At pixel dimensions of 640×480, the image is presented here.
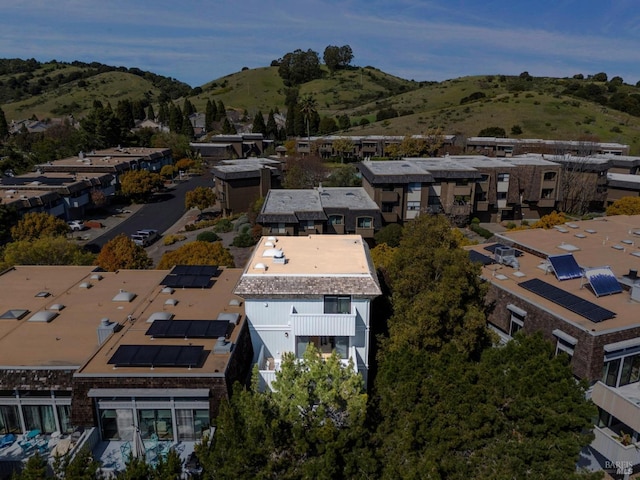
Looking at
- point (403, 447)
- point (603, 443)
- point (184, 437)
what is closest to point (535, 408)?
point (403, 447)

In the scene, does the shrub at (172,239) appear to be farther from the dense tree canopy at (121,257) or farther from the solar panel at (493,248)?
the solar panel at (493,248)

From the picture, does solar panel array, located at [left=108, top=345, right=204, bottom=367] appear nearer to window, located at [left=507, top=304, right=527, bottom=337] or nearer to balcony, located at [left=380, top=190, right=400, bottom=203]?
window, located at [left=507, top=304, right=527, bottom=337]

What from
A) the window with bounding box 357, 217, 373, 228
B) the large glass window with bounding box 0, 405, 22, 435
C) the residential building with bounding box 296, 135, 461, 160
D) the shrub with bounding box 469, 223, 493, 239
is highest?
the residential building with bounding box 296, 135, 461, 160

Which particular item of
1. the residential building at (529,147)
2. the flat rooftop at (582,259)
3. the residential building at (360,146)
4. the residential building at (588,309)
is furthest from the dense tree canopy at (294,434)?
the residential building at (360,146)

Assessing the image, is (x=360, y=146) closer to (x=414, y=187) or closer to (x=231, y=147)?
(x=231, y=147)

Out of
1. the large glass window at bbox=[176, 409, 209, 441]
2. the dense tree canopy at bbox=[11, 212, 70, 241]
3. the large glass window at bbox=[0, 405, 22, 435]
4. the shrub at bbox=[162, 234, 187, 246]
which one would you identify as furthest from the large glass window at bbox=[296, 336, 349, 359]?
the shrub at bbox=[162, 234, 187, 246]

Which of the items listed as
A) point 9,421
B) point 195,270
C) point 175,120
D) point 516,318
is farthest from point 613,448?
point 175,120

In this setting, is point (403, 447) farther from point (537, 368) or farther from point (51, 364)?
point (51, 364)
